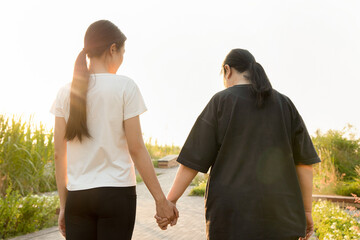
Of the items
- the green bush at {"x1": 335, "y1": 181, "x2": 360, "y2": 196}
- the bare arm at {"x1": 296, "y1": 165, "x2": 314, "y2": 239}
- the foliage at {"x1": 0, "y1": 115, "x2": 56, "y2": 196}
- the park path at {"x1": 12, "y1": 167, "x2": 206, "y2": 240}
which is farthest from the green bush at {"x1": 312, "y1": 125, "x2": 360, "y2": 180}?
the bare arm at {"x1": 296, "y1": 165, "x2": 314, "y2": 239}

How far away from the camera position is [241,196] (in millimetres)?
2238

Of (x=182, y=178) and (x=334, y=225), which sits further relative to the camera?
(x=334, y=225)

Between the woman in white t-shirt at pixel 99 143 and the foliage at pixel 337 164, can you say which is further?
the foliage at pixel 337 164

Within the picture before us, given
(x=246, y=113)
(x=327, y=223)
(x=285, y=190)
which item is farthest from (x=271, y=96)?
(x=327, y=223)

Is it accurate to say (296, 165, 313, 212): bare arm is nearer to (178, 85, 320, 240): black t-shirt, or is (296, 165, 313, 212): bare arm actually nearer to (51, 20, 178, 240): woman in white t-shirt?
(178, 85, 320, 240): black t-shirt

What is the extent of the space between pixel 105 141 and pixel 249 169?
2.85 ft

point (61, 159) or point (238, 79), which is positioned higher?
point (238, 79)

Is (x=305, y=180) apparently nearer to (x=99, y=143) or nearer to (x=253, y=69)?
(x=253, y=69)

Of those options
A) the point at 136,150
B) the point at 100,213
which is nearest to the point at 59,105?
the point at 136,150

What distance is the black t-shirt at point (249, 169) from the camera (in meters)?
2.24

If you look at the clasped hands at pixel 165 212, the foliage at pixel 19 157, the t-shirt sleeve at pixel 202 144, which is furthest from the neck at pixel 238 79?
the foliage at pixel 19 157

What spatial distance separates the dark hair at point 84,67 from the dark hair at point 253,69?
2.46 feet

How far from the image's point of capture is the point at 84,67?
2412 mm

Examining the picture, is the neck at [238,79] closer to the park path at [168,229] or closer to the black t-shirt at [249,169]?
the black t-shirt at [249,169]
